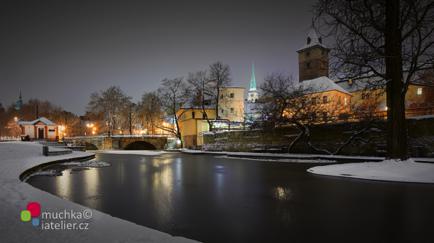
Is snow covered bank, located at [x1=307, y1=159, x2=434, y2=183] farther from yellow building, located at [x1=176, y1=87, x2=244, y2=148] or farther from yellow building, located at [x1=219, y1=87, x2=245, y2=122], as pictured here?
yellow building, located at [x1=219, y1=87, x2=245, y2=122]

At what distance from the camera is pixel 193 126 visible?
52344mm

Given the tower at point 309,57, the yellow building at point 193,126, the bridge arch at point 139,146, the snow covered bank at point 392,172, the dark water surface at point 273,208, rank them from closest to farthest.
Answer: the dark water surface at point 273,208, the snow covered bank at point 392,172, the yellow building at point 193,126, the tower at point 309,57, the bridge arch at point 139,146

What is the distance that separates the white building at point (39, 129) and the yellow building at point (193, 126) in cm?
2574

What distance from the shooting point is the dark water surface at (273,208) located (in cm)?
473

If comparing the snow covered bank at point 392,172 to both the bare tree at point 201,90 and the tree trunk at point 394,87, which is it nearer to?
the tree trunk at point 394,87

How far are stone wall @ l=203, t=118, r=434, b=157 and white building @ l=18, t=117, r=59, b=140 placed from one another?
3777 centimetres

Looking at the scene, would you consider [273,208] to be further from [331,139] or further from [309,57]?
[309,57]

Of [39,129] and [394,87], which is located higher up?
[394,87]

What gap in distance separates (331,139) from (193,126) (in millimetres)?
30948

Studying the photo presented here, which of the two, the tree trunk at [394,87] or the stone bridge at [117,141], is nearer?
the tree trunk at [394,87]

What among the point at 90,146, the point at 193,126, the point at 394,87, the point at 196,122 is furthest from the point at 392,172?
the point at 90,146

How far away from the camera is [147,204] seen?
23.0 feet

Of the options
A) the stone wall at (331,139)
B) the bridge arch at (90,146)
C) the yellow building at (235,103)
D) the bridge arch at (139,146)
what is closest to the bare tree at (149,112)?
the bridge arch at (139,146)

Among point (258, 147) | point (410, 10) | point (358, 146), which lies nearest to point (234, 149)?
point (258, 147)
